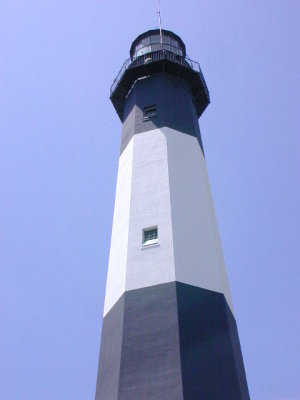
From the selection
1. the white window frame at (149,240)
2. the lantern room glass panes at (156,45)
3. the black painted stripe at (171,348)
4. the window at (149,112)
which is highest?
the lantern room glass panes at (156,45)

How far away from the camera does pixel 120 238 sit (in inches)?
690

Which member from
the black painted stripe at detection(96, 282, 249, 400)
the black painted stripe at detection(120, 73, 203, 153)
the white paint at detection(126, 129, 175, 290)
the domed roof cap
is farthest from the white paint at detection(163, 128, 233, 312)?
the domed roof cap

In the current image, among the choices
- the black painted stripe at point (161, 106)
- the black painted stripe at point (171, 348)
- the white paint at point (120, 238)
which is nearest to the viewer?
the black painted stripe at point (171, 348)

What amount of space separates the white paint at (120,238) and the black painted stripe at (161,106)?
5.16ft

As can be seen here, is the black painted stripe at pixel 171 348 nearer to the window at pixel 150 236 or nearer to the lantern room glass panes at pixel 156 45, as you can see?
the window at pixel 150 236

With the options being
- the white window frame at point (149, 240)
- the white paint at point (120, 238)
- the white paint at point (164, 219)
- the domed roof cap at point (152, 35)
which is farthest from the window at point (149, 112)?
the domed roof cap at point (152, 35)

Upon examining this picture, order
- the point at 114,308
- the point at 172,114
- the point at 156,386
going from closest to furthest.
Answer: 1. the point at 156,386
2. the point at 114,308
3. the point at 172,114

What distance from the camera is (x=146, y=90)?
24062 mm

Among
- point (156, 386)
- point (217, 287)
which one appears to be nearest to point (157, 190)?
point (217, 287)

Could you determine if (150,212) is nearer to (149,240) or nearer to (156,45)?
(149,240)

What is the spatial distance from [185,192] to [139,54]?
12.8 meters

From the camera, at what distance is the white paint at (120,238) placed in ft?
53.3

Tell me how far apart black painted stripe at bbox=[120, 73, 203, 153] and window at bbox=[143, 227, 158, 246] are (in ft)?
19.9

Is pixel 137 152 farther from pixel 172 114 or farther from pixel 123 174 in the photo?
pixel 172 114
